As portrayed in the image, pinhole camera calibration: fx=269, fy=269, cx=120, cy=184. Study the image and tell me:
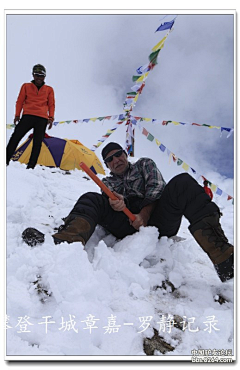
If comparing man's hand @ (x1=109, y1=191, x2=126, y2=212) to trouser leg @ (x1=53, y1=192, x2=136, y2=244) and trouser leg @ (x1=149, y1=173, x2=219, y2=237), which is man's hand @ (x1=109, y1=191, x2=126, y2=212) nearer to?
trouser leg @ (x1=53, y1=192, x2=136, y2=244)

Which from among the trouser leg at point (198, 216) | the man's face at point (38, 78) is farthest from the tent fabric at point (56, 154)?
the trouser leg at point (198, 216)

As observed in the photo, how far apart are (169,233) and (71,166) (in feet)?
18.4

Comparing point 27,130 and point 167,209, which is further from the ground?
point 27,130

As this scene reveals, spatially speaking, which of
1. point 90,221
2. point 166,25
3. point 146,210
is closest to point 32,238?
point 90,221

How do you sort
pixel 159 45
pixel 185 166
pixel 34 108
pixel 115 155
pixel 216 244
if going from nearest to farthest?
pixel 216 244
pixel 115 155
pixel 34 108
pixel 159 45
pixel 185 166

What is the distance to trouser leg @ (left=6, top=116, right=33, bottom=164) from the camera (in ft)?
14.1

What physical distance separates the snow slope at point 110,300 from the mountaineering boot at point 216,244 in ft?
0.56

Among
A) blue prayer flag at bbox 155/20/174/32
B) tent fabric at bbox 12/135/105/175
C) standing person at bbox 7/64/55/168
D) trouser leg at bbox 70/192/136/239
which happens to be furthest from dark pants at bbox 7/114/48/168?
tent fabric at bbox 12/135/105/175

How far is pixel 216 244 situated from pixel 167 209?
1.72ft

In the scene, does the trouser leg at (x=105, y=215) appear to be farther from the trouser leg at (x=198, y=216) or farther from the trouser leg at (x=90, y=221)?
the trouser leg at (x=198, y=216)

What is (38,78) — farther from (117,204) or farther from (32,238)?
(32,238)

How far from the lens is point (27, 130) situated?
4.49 meters

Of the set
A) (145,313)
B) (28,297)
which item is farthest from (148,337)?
(28,297)

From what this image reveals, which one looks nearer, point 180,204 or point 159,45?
point 180,204
